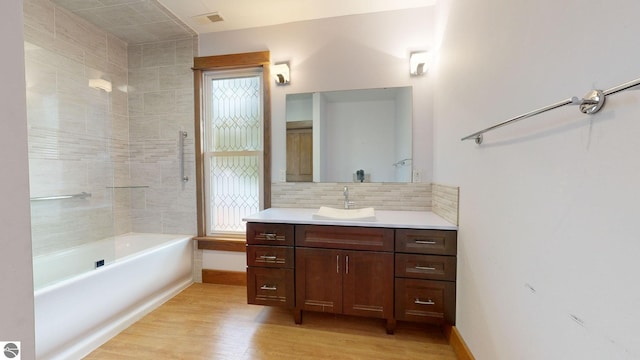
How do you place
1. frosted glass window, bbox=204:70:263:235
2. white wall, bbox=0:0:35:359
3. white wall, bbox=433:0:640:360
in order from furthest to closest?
frosted glass window, bbox=204:70:263:235 → white wall, bbox=433:0:640:360 → white wall, bbox=0:0:35:359

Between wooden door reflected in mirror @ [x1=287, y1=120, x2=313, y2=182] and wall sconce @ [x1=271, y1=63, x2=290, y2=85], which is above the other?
wall sconce @ [x1=271, y1=63, x2=290, y2=85]

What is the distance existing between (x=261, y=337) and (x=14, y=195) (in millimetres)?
1681

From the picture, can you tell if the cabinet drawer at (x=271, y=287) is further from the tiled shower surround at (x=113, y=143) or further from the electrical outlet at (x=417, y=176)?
the electrical outlet at (x=417, y=176)

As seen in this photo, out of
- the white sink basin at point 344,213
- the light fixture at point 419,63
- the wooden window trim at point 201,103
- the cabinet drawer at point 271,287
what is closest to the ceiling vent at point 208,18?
the wooden window trim at point 201,103

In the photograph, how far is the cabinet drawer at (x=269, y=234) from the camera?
1806 mm

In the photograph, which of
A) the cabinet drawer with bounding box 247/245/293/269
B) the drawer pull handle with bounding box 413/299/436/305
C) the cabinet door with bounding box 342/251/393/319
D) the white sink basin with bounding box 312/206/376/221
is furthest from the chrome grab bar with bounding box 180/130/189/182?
the drawer pull handle with bounding box 413/299/436/305

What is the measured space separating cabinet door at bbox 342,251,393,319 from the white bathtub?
5.42ft

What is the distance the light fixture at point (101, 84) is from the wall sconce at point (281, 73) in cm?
175

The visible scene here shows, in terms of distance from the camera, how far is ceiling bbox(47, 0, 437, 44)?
2072 mm

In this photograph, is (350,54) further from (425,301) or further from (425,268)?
(425,301)

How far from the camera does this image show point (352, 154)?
2256 mm

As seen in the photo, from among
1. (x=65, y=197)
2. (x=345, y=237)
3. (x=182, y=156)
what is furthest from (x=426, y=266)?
(x=65, y=197)

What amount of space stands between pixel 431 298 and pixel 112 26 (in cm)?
368

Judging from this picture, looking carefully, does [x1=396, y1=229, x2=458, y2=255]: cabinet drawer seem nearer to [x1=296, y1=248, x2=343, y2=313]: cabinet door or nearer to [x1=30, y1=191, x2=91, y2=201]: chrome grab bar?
[x1=296, y1=248, x2=343, y2=313]: cabinet door
